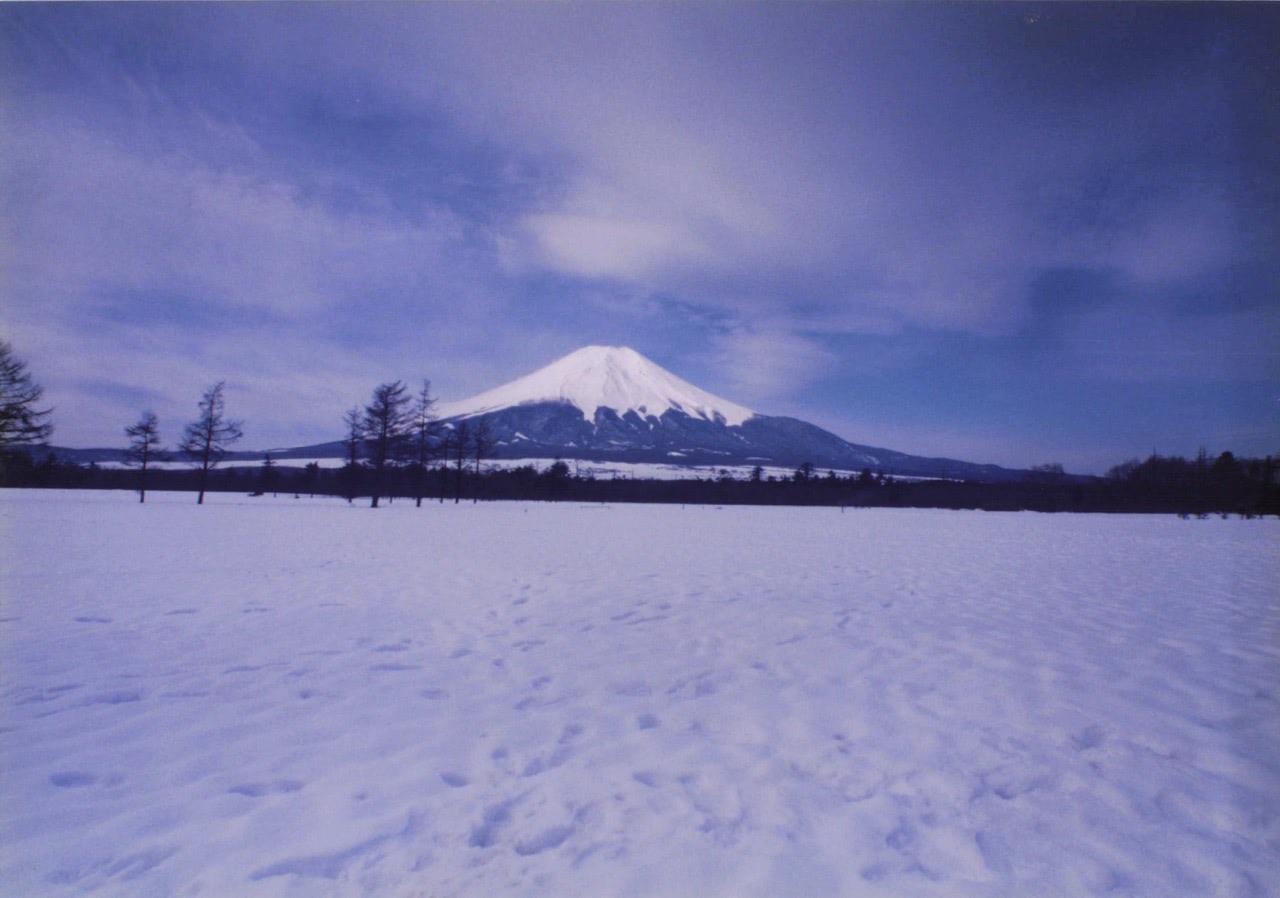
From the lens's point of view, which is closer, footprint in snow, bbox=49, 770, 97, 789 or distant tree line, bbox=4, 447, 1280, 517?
footprint in snow, bbox=49, 770, 97, 789

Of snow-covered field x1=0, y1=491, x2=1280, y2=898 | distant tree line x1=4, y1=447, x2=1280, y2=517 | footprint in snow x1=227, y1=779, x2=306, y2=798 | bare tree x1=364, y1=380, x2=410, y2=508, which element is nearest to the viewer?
snow-covered field x1=0, y1=491, x2=1280, y2=898

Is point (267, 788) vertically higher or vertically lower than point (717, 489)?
lower

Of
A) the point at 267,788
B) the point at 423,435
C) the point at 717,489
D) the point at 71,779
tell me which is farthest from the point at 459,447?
the point at 267,788

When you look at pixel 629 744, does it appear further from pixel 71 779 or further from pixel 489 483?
pixel 489 483

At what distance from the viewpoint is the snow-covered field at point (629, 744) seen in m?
2.88

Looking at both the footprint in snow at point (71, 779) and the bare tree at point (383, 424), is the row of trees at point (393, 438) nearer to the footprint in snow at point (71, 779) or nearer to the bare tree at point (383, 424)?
the bare tree at point (383, 424)

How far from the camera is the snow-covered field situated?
2.88 m

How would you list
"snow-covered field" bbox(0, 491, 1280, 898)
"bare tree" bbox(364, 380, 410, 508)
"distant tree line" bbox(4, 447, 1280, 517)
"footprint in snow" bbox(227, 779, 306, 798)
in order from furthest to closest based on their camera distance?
1. "distant tree line" bbox(4, 447, 1280, 517)
2. "bare tree" bbox(364, 380, 410, 508)
3. "footprint in snow" bbox(227, 779, 306, 798)
4. "snow-covered field" bbox(0, 491, 1280, 898)

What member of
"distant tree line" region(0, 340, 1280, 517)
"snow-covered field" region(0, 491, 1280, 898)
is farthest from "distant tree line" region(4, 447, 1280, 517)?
"snow-covered field" region(0, 491, 1280, 898)

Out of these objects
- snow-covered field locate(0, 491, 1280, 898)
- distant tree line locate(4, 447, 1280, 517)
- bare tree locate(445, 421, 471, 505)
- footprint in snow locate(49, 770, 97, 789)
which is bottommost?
footprint in snow locate(49, 770, 97, 789)

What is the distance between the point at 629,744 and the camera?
13.8ft

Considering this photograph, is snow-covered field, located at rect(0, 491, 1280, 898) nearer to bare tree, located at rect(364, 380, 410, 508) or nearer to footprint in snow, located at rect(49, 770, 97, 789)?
footprint in snow, located at rect(49, 770, 97, 789)

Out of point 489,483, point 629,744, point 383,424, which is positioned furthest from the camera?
point 489,483

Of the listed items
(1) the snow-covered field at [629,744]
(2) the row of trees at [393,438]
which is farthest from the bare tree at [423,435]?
(1) the snow-covered field at [629,744]
